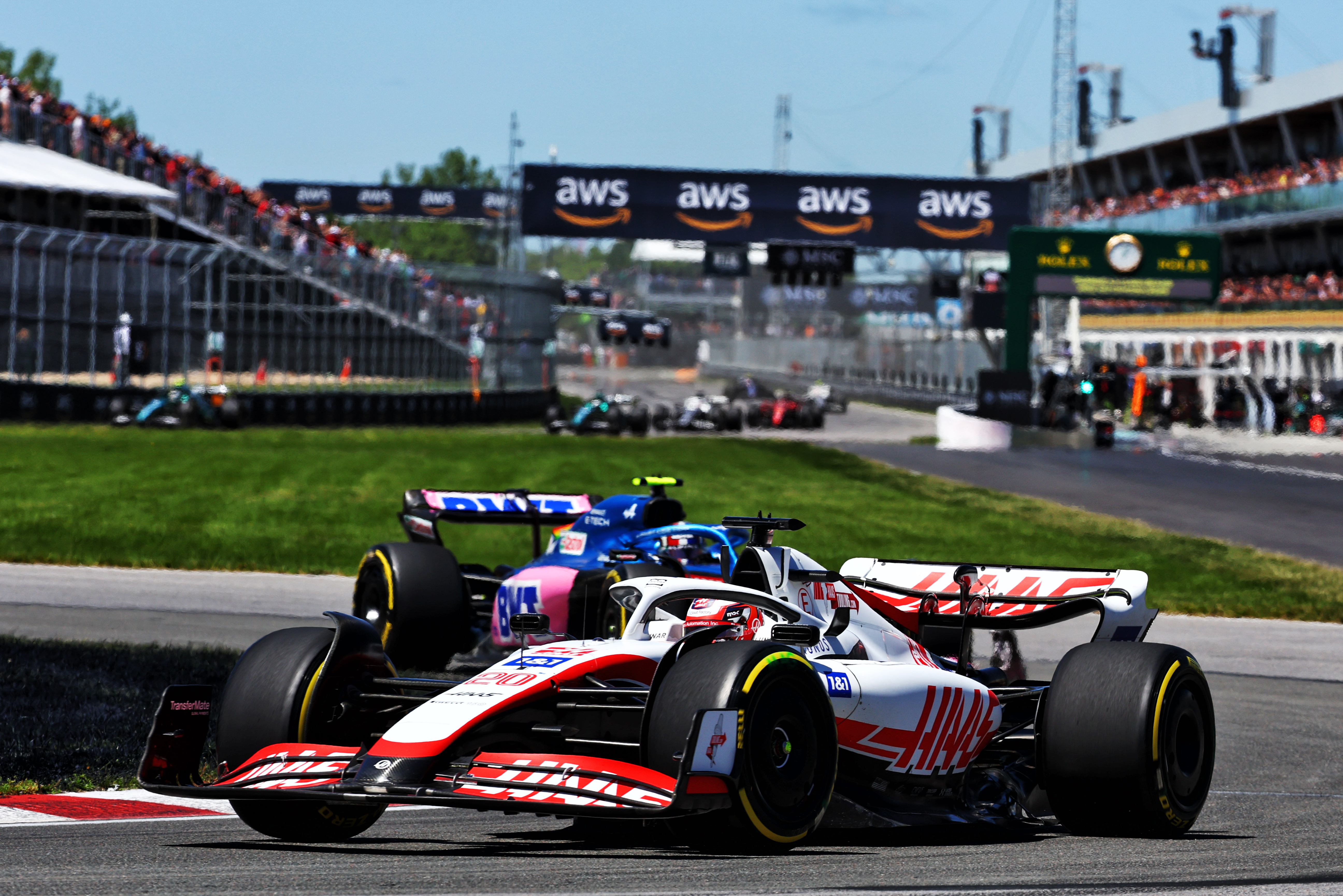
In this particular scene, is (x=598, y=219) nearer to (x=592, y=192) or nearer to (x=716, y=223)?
(x=592, y=192)

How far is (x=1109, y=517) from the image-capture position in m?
25.9

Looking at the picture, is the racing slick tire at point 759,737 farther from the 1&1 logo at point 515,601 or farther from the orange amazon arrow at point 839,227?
the orange amazon arrow at point 839,227

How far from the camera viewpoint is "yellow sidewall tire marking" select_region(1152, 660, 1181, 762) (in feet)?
21.5

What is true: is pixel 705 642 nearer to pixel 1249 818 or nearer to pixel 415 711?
pixel 415 711

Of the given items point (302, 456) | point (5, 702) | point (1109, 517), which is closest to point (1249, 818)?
point (5, 702)

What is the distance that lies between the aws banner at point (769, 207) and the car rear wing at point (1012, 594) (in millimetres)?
41483

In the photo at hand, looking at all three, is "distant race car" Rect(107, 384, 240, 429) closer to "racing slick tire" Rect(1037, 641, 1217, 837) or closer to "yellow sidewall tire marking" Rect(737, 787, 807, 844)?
"racing slick tire" Rect(1037, 641, 1217, 837)

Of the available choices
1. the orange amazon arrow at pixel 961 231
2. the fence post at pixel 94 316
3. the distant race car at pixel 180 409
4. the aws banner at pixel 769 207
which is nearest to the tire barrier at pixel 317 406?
the distant race car at pixel 180 409

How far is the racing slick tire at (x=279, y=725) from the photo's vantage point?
6.13 metres

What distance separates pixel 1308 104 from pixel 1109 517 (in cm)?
4714

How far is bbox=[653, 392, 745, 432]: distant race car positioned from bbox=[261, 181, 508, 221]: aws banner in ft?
145

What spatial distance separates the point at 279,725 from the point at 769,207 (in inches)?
1807

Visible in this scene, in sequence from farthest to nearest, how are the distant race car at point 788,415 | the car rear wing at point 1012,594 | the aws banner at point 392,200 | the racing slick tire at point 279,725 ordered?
the aws banner at point 392,200
the distant race car at point 788,415
the car rear wing at point 1012,594
the racing slick tire at point 279,725

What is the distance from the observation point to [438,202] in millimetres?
107938
